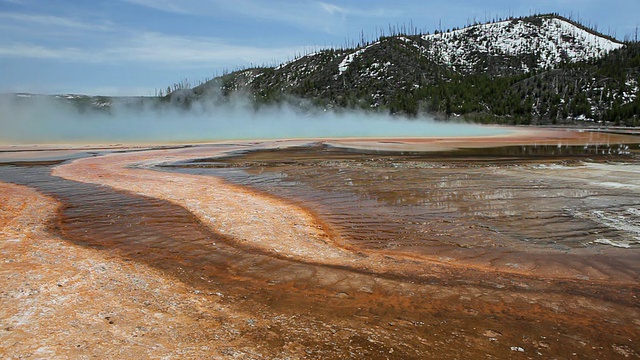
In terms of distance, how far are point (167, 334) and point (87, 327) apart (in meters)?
0.84

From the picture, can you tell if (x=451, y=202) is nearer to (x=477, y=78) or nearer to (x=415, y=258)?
(x=415, y=258)

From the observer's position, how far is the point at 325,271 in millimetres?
6391

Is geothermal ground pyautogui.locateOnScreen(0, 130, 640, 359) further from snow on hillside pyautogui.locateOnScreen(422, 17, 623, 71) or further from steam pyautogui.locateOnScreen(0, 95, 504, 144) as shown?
snow on hillside pyautogui.locateOnScreen(422, 17, 623, 71)

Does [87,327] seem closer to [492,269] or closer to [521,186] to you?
[492,269]

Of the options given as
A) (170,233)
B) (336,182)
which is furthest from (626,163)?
(170,233)

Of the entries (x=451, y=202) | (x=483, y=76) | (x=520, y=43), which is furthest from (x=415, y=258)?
(x=520, y=43)

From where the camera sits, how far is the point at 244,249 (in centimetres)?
745

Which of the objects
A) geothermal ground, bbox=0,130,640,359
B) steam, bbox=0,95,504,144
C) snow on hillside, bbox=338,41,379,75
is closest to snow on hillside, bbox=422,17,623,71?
snow on hillside, bbox=338,41,379,75

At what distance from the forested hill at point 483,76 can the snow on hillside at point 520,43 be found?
34 cm

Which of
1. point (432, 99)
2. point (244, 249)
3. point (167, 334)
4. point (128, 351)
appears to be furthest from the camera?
point (432, 99)

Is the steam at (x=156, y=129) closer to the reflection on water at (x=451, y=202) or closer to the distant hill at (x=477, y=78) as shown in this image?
the distant hill at (x=477, y=78)

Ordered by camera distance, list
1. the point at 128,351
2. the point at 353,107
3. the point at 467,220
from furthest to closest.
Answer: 1. the point at 353,107
2. the point at 467,220
3. the point at 128,351

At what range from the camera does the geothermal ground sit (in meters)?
4.28

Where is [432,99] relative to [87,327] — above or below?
above
